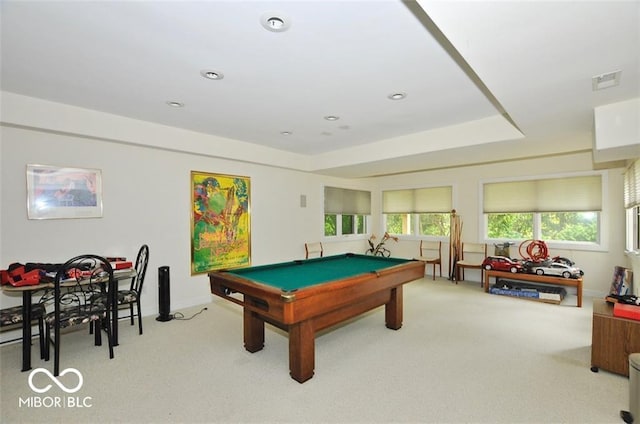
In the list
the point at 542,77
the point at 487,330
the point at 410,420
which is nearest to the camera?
the point at 410,420

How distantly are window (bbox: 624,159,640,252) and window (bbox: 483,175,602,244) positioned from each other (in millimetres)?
449

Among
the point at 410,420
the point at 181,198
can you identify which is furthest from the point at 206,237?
the point at 410,420

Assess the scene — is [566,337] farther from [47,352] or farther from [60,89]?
[60,89]

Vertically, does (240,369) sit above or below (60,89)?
below

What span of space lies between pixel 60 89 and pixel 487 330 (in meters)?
5.30

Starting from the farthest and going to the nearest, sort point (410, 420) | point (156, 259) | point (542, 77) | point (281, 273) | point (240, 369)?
1. point (156, 259)
2. point (281, 273)
3. point (240, 369)
4. point (542, 77)
5. point (410, 420)

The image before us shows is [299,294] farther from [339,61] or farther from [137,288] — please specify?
[137,288]

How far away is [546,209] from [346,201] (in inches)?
154

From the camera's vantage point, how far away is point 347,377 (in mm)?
2559

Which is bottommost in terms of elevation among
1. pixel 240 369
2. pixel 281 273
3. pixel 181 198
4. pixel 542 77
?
pixel 240 369

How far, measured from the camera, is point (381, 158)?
491cm

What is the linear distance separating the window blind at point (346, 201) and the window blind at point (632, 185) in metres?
4.72

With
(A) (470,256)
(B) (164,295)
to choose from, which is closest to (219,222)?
(B) (164,295)

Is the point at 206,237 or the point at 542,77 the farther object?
the point at 206,237
